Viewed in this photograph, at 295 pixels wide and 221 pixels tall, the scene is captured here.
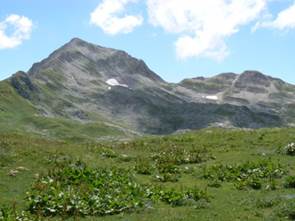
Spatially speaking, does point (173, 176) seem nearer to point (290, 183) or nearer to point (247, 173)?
point (247, 173)

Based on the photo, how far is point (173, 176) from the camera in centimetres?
3372

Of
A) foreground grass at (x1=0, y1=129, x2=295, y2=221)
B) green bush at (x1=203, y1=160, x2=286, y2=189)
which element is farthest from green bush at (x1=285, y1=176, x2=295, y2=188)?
green bush at (x1=203, y1=160, x2=286, y2=189)

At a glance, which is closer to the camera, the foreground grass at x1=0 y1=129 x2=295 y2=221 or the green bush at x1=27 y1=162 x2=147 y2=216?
the foreground grass at x1=0 y1=129 x2=295 y2=221

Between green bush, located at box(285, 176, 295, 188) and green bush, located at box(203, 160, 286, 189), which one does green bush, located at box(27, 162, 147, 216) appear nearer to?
green bush, located at box(203, 160, 286, 189)

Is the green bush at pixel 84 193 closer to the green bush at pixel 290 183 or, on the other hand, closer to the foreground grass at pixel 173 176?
the foreground grass at pixel 173 176

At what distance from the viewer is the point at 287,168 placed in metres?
35.1

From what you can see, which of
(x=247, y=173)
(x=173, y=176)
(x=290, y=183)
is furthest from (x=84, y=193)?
(x=247, y=173)

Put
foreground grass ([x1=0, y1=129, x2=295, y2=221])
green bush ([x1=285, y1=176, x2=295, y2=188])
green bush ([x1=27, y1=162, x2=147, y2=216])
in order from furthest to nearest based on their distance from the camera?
1. green bush ([x1=285, y1=176, x2=295, y2=188])
2. green bush ([x1=27, y1=162, x2=147, y2=216])
3. foreground grass ([x1=0, y1=129, x2=295, y2=221])

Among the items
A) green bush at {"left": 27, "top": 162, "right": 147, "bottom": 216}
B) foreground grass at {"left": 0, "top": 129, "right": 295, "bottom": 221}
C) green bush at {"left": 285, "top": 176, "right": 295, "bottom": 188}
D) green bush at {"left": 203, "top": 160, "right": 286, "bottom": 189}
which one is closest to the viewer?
foreground grass at {"left": 0, "top": 129, "right": 295, "bottom": 221}

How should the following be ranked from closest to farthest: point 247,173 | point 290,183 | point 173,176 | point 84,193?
point 84,193
point 290,183
point 173,176
point 247,173

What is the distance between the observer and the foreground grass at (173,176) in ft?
80.4

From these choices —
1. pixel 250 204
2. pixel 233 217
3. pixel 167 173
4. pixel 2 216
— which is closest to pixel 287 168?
pixel 167 173

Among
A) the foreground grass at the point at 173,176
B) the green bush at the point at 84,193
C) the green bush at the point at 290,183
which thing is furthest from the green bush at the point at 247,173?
the green bush at the point at 84,193

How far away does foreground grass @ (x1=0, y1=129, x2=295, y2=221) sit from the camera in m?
24.5
